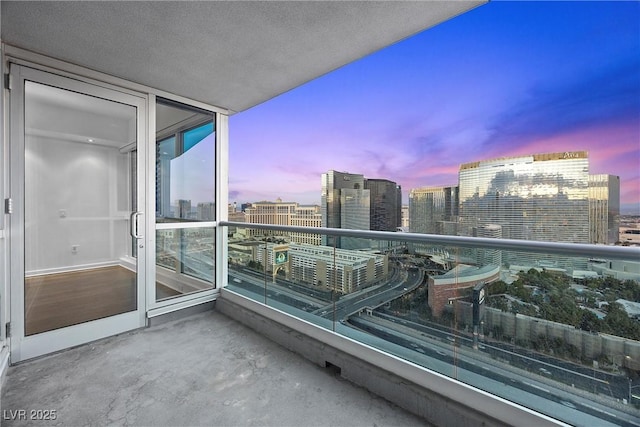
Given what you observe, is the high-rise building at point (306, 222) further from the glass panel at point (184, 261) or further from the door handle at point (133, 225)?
the door handle at point (133, 225)

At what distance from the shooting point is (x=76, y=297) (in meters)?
2.49

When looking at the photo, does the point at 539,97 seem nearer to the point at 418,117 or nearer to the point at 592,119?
the point at 592,119

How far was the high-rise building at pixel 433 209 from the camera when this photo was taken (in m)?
2.26

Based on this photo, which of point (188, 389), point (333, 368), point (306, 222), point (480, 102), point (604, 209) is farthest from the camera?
point (480, 102)

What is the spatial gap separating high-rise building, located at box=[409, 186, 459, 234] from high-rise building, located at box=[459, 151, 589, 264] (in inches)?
3.9

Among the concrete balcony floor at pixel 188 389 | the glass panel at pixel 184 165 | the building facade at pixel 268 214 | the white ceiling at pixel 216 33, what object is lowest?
the concrete balcony floor at pixel 188 389

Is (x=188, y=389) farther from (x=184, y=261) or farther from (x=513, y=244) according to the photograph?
(x=513, y=244)

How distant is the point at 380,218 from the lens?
2.88m

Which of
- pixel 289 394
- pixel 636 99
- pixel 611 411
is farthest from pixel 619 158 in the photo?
pixel 289 394

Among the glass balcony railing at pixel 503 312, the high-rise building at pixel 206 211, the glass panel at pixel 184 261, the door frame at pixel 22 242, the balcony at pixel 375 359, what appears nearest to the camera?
the glass balcony railing at pixel 503 312

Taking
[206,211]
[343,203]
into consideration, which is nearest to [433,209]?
[343,203]

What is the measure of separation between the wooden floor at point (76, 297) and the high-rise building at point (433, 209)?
3.02 m

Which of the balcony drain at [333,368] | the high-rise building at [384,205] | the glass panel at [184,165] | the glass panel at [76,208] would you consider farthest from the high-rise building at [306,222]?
the glass panel at [76,208]

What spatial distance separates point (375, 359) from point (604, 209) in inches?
72.4
